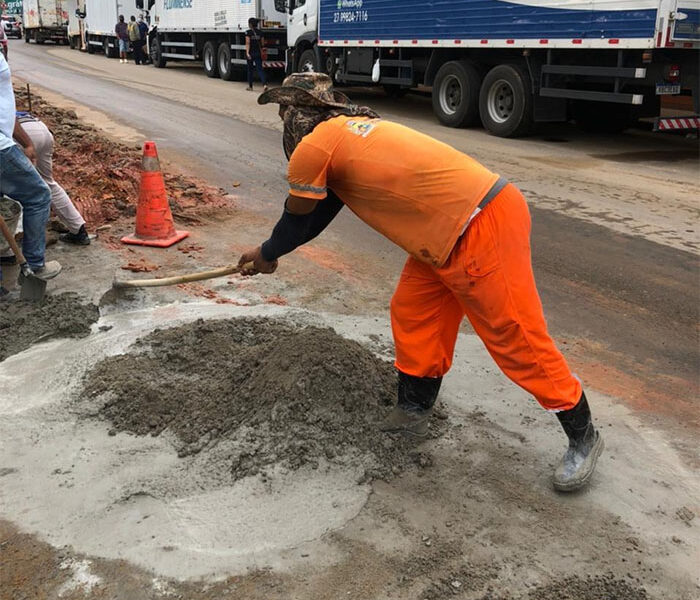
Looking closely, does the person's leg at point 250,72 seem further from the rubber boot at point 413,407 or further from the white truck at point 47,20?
the white truck at point 47,20

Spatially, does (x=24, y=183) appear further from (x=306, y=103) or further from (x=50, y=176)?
(x=306, y=103)

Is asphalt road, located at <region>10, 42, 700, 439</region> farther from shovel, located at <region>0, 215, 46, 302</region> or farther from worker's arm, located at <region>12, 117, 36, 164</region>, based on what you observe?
worker's arm, located at <region>12, 117, 36, 164</region>

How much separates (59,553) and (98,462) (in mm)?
554

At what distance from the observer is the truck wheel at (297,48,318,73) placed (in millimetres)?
17509

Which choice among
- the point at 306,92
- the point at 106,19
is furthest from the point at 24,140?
the point at 106,19

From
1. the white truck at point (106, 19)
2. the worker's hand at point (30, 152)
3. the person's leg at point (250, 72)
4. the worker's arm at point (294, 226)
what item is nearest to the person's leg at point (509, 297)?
the worker's arm at point (294, 226)

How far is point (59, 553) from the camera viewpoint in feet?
8.43

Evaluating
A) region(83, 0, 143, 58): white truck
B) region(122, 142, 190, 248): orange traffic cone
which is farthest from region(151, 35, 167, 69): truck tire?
region(122, 142, 190, 248): orange traffic cone

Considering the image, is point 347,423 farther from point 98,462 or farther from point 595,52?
point 595,52

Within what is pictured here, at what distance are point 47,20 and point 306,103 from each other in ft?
144

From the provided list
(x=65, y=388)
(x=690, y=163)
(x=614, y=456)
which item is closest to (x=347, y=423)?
(x=614, y=456)

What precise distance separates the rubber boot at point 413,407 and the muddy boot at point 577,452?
1.94 feet

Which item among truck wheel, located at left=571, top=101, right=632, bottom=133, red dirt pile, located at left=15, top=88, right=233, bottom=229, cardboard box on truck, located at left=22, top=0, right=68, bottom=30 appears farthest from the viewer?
cardboard box on truck, located at left=22, top=0, right=68, bottom=30

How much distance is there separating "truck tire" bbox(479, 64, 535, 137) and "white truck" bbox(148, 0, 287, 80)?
7.82 metres
